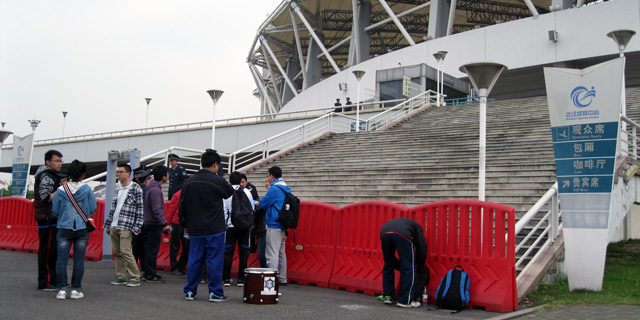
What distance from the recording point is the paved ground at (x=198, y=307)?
6.03m

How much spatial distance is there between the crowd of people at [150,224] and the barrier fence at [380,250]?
65 cm

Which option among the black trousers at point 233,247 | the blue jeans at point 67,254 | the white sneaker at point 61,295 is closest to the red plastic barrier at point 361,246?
the black trousers at point 233,247

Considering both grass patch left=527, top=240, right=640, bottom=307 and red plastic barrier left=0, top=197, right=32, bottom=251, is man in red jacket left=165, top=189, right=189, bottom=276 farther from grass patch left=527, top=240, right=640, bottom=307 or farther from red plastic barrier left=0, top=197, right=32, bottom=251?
grass patch left=527, top=240, right=640, bottom=307

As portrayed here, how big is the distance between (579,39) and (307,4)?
2577cm

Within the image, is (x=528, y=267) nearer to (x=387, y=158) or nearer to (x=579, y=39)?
(x=387, y=158)

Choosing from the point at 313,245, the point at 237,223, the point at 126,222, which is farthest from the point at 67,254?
the point at 313,245

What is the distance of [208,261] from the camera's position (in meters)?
6.90

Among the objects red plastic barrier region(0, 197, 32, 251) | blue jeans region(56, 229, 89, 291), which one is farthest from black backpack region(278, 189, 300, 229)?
red plastic barrier region(0, 197, 32, 251)

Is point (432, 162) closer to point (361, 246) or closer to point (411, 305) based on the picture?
point (361, 246)

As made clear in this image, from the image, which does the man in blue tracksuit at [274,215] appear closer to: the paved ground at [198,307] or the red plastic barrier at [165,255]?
the paved ground at [198,307]

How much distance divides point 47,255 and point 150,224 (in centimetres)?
151

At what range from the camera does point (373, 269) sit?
27.0 feet

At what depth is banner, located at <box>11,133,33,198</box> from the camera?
17.0m

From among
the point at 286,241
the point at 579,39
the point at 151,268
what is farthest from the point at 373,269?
the point at 579,39
